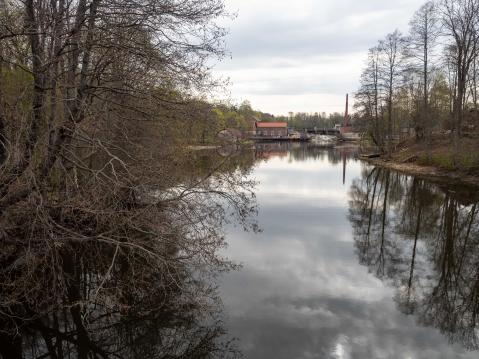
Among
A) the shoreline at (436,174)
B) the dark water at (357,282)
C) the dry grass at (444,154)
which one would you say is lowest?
the dark water at (357,282)

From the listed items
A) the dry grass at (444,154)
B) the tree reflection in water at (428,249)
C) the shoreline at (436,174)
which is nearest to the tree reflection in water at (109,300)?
the tree reflection in water at (428,249)

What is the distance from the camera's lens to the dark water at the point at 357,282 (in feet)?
25.3

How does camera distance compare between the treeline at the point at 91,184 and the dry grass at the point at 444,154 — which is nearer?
the treeline at the point at 91,184

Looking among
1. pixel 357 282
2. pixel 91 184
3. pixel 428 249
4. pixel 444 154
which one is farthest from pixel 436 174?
pixel 91 184

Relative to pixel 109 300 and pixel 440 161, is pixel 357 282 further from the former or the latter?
pixel 440 161

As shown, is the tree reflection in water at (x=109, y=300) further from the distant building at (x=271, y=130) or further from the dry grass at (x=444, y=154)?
the distant building at (x=271, y=130)

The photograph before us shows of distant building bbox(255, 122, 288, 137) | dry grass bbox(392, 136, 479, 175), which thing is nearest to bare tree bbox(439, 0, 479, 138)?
dry grass bbox(392, 136, 479, 175)

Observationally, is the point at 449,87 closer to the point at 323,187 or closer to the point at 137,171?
the point at 323,187

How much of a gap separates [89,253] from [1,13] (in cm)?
631

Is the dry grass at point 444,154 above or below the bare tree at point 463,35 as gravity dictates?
below

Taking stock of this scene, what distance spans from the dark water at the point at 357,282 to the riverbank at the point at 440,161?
7.36 m

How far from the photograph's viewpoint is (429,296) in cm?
969

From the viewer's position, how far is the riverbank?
86.5 feet

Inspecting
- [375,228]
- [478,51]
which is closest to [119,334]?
[375,228]
